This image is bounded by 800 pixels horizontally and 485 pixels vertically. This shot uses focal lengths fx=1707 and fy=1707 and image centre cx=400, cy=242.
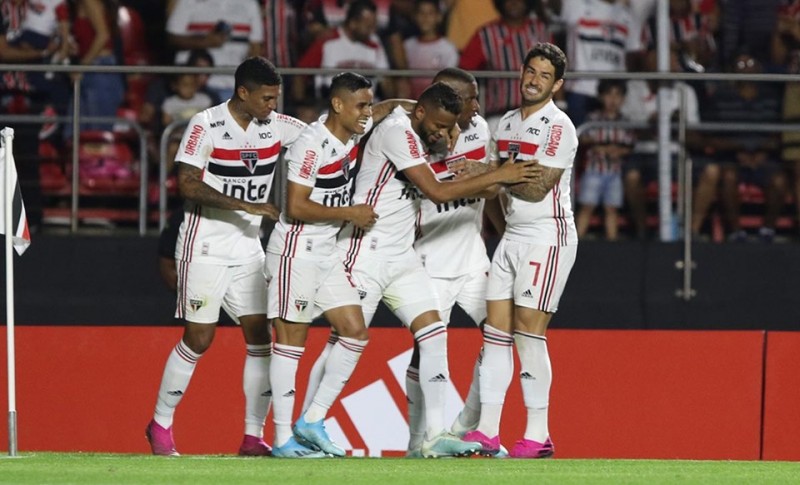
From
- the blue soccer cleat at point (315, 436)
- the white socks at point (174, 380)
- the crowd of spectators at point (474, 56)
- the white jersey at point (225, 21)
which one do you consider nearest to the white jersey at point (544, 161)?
the blue soccer cleat at point (315, 436)

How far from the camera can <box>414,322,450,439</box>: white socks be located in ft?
30.2

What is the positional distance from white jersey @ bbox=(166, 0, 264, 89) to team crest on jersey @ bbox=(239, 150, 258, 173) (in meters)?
3.84

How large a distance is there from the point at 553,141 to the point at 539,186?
0.25m

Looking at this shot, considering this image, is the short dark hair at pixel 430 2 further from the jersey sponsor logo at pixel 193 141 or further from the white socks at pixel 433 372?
the white socks at pixel 433 372

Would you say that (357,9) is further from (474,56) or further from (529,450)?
(529,450)

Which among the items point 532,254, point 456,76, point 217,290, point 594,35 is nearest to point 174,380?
point 217,290

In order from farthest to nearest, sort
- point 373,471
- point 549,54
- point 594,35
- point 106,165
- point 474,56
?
point 594,35, point 474,56, point 106,165, point 549,54, point 373,471

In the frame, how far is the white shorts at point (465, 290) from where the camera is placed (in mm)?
9805

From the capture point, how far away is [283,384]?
930cm

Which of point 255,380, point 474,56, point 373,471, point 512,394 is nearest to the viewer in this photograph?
point 373,471

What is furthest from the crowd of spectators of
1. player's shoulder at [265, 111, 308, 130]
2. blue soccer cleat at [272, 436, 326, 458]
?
blue soccer cleat at [272, 436, 326, 458]

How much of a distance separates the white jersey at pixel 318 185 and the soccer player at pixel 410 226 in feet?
0.59

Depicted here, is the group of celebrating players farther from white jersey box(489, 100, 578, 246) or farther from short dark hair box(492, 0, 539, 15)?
short dark hair box(492, 0, 539, 15)

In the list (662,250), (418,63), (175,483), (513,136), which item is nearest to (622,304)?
(662,250)
